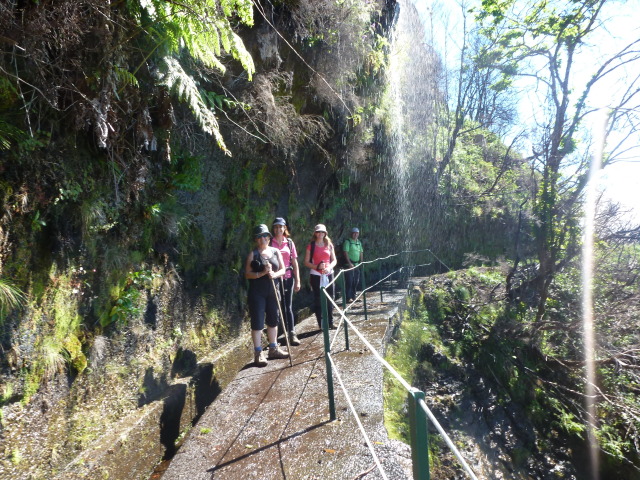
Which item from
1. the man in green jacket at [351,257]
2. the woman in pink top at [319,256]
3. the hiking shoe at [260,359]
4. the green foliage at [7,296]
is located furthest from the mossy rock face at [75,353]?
the man in green jacket at [351,257]

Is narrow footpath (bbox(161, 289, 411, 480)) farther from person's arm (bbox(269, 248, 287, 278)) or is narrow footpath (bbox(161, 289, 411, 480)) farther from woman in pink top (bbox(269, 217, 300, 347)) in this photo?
person's arm (bbox(269, 248, 287, 278))

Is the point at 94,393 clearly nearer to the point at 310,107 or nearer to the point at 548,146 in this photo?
the point at 310,107

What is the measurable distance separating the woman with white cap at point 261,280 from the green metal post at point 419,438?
3.72 metres

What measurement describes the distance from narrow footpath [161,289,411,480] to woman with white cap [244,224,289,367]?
63cm

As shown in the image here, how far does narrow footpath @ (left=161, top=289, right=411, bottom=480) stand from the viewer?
3.28 meters

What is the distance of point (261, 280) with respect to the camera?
5.45 meters

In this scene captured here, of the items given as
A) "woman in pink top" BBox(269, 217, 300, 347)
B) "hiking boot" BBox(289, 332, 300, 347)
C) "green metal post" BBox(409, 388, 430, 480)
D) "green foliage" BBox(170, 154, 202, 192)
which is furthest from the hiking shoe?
"green metal post" BBox(409, 388, 430, 480)

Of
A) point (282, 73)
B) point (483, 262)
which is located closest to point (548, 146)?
point (483, 262)

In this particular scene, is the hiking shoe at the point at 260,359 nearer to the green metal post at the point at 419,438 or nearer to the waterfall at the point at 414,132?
the green metal post at the point at 419,438

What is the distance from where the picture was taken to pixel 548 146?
1398 cm

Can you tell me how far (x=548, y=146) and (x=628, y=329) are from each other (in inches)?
242

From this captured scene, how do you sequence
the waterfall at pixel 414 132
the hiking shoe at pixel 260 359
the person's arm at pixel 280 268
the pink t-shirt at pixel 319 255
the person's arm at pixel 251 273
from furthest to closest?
the waterfall at pixel 414 132
the pink t-shirt at pixel 319 255
the hiking shoe at pixel 260 359
the person's arm at pixel 280 268
the person's arm at pixel 251 273

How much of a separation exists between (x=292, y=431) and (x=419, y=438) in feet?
7.92

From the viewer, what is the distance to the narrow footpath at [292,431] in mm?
3279
